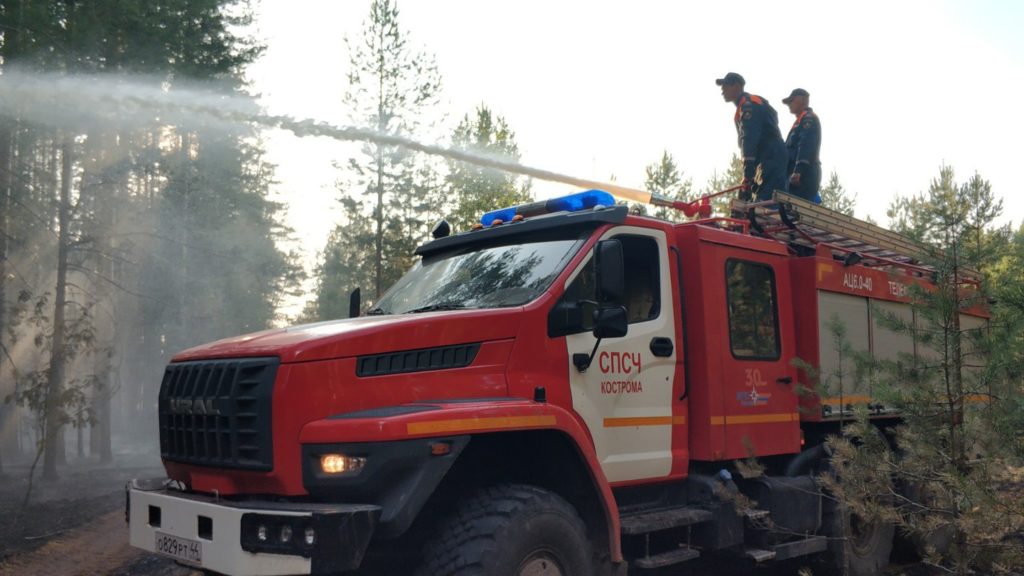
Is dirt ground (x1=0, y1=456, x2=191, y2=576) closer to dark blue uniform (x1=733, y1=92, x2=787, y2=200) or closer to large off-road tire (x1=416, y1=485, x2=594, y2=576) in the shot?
large off-road tire (x1=416, y1=485, x2=594, y2=576)

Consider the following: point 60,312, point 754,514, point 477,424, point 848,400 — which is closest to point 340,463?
point 477,424

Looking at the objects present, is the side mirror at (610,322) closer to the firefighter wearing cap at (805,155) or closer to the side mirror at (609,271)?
the side mirror at (609,271)

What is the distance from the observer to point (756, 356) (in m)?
7.20

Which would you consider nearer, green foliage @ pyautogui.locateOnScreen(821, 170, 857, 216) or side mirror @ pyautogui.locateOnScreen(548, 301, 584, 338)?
side mirror @ pyautogui.locateOnScreen(548, 301, 584, 338)

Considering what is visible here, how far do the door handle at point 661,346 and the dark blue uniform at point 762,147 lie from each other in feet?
12.1

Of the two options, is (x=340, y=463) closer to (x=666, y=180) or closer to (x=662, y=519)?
(x=662, y=519)

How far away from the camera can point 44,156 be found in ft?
69.3

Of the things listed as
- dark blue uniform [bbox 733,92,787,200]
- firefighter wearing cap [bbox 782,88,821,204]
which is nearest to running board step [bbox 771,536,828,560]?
dark blue uniform [bbox 733,92,787,200]

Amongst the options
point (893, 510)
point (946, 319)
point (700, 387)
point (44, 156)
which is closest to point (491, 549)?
point (700, 387)

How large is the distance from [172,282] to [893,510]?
2312cm

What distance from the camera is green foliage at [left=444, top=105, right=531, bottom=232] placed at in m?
21.8

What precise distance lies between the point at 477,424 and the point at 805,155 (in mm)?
6771

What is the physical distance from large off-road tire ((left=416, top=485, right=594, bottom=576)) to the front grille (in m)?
1.08

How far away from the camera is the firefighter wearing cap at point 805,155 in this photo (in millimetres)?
10000
